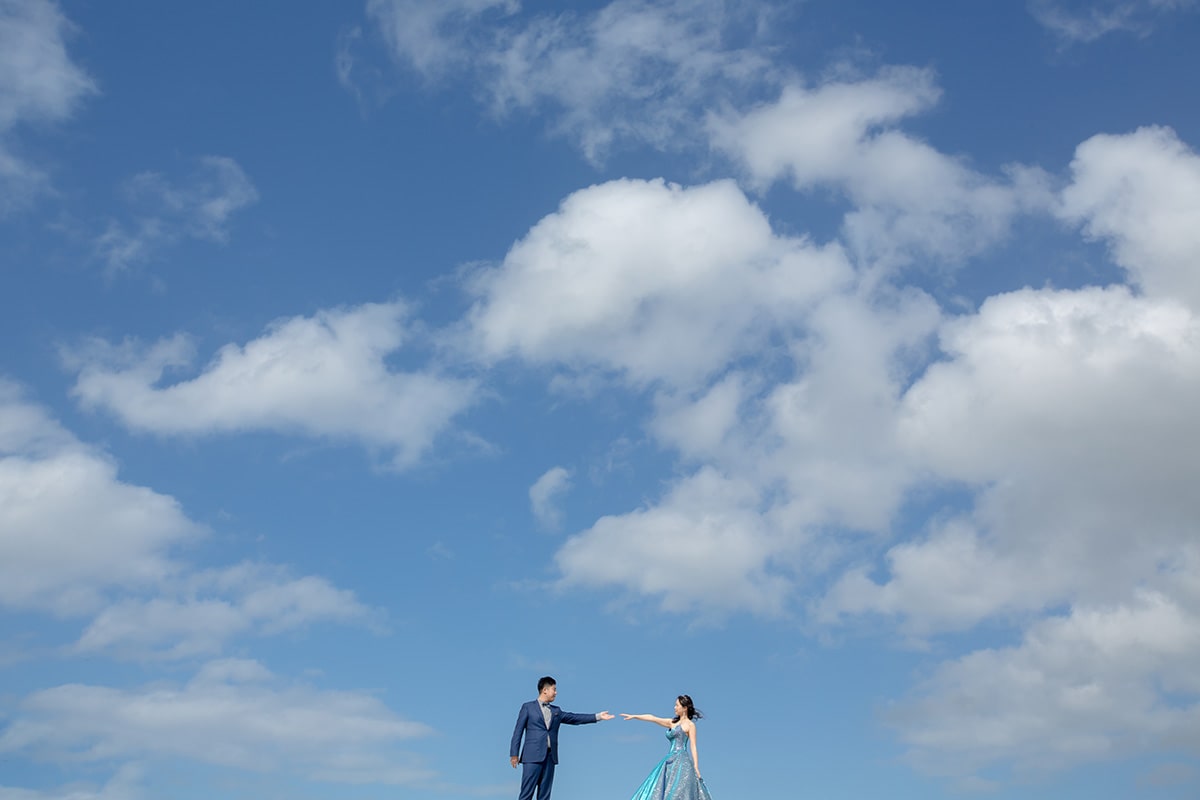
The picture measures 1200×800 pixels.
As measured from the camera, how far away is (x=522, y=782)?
29.7 metres

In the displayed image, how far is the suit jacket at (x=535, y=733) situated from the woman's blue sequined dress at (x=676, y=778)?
11.2 feet

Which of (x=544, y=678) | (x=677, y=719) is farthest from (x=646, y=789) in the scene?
(x=544, y=678)

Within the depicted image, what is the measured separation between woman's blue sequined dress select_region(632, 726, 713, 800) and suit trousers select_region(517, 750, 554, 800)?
11.2 ft

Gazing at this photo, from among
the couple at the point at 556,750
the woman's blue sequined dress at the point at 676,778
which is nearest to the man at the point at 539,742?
the couple at the point at 556,750

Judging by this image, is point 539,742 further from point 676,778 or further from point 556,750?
point 676,778

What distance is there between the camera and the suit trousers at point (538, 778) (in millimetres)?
29438

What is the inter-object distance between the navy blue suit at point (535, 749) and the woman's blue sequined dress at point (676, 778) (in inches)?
134

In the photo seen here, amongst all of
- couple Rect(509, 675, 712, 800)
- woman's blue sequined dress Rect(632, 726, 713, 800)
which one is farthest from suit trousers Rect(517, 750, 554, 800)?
woman's blue sequined dress Rect(632, 726, 713, 800)

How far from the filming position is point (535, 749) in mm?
29438

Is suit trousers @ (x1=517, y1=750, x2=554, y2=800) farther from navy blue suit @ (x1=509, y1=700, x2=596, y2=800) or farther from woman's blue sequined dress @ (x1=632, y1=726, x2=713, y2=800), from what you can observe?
woman's blue sequined dress @ (x1=632, y1=726, x2=713, y2=800)

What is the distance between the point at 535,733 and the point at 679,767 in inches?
183

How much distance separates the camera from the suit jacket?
2945 centimetres

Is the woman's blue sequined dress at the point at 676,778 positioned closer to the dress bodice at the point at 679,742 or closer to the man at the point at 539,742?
the dress bodice at the point at 679,742

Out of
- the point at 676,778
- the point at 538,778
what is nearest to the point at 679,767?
the point at 676,778
